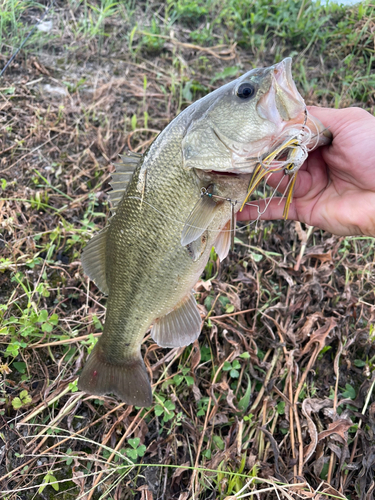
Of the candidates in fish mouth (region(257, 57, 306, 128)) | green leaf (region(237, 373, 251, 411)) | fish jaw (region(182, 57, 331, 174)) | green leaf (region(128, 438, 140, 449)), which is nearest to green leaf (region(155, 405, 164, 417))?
green leaf (region(128, 438, 140, 449))

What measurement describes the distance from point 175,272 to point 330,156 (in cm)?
110

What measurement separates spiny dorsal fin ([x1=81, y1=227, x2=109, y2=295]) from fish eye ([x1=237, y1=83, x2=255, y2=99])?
38.3 inches

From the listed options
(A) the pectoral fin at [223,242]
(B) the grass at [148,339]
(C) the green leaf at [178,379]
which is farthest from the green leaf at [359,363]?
(A) the pectoral fin at [223,242]

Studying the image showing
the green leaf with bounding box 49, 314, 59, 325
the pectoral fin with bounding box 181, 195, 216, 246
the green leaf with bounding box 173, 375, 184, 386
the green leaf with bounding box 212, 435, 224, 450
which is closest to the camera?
Answer: the pectoral fin with bounding box 181, 195, 216, 246

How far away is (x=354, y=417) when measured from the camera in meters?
2.27

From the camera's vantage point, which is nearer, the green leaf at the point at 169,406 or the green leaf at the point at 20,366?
the green leaf at the point at 169,406

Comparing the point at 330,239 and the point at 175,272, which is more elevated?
the point at 175,272

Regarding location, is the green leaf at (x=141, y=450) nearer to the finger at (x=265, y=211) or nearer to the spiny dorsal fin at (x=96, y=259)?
the spiny dorsal fin at (x=96, y=259)

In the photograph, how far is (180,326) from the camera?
Result: 6.66 feet

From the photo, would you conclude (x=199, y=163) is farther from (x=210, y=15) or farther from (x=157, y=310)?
(x=210, y=15)

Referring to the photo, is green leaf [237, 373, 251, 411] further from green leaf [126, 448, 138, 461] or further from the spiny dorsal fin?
the spiny dorsal fin

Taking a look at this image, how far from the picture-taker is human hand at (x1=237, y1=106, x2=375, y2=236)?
6.34ft

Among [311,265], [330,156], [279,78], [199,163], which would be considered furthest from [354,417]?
[279,78]

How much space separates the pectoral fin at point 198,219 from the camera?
1.69 m
